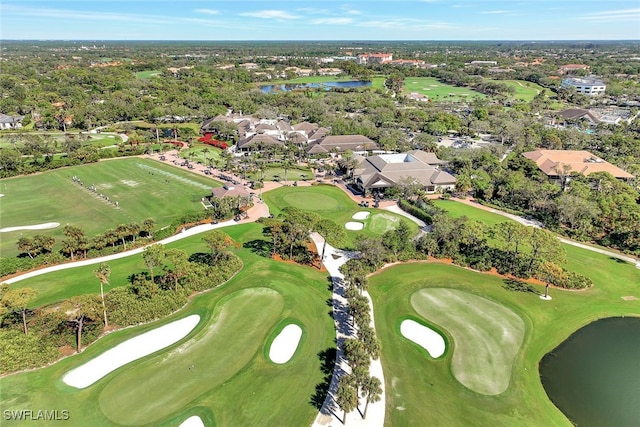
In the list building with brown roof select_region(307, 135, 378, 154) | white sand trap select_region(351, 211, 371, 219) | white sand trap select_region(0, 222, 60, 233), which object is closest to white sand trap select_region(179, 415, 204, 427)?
white sand trap select_region(351, 211, 371, 219)

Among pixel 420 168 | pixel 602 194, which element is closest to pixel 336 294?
pixel 420 168

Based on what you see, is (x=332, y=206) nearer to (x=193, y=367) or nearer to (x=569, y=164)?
(x=193, y=367)

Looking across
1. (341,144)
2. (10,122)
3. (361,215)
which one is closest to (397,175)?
(361,215)

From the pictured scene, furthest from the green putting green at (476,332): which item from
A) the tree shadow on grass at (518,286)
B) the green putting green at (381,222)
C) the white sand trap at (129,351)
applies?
the white sand trap at (129,351)

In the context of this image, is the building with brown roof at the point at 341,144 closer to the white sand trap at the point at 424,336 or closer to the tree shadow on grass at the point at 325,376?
the white sand trap at the point at 424,336

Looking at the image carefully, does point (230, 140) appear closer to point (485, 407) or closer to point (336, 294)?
point (336, 294)

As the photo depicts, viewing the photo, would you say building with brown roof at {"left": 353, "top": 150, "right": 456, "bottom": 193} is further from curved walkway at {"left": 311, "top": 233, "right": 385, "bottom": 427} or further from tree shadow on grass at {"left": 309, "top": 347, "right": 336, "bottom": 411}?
tree shadow on grass at {"left": 309, "top": 347, "right": 336, "bottom": 411}
